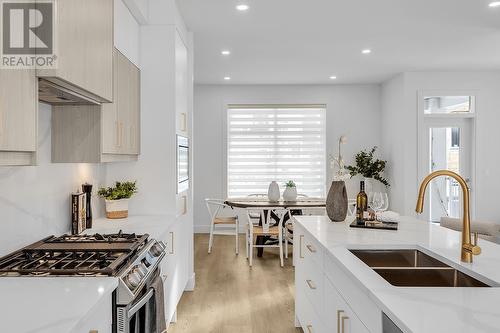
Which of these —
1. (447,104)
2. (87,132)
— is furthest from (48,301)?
(447,104)

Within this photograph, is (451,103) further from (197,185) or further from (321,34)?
(197,185)

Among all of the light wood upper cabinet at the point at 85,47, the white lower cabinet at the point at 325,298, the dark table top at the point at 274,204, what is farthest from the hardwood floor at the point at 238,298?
the light wood upper cabinet at the point at 85,47

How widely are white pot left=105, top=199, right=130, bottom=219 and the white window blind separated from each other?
4432mm

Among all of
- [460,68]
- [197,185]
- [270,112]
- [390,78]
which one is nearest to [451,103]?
[460,68]

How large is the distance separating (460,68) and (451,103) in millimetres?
573

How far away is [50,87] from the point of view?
70.7 inches

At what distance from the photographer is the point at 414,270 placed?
1.81 m

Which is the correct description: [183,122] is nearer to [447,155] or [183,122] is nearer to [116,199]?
[116,199]

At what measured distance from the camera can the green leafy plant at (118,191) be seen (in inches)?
127

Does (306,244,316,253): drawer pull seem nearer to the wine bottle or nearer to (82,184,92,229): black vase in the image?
the wine bottle

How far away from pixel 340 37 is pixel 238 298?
310cm

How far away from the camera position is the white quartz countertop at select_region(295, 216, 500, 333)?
1062 mm

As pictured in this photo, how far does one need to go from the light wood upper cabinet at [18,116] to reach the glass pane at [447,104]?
641 cm

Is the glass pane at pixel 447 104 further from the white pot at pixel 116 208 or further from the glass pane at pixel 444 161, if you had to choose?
the white pot at pixel 116 208
